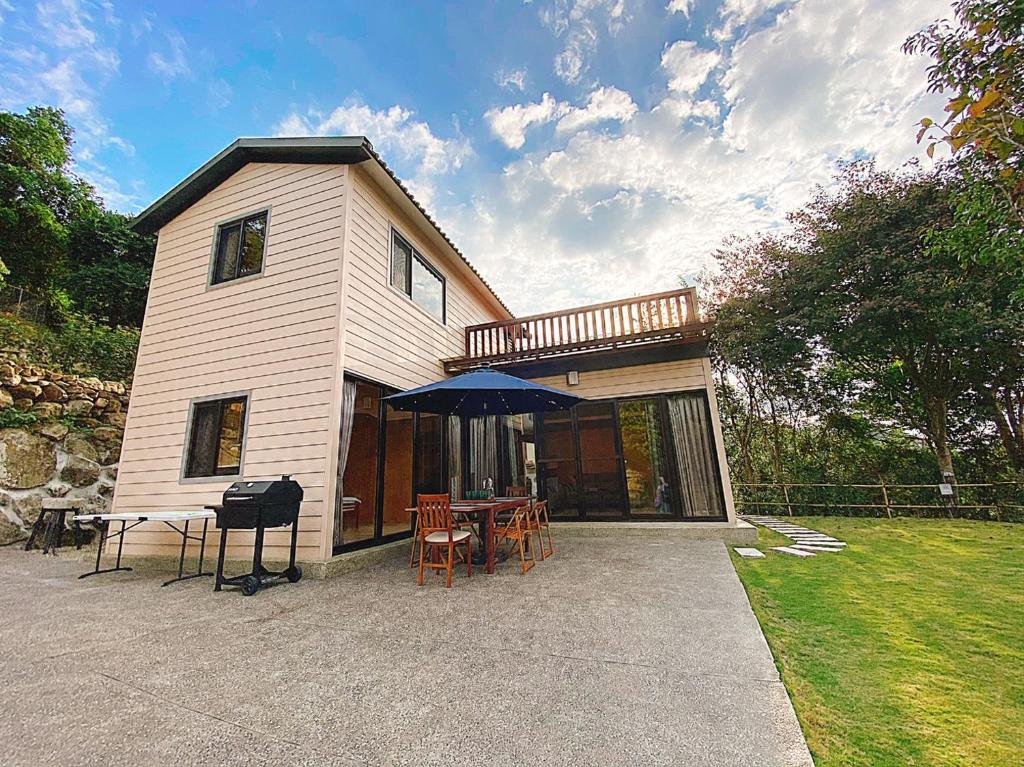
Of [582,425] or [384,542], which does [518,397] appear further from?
[384,542]

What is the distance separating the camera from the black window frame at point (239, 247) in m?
5.98

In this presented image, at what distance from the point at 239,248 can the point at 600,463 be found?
6690 mm

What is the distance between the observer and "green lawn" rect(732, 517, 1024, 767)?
5.28ft

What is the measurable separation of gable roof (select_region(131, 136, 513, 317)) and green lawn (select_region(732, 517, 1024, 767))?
Answer: 22.0ft

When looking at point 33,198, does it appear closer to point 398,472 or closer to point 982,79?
point 398,472

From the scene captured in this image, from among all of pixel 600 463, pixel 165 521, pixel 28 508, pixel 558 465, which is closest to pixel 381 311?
pixel 165 521

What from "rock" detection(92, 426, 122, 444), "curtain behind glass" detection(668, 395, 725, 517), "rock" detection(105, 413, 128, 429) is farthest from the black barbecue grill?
"rock" detection(105, 413, 128, 429)

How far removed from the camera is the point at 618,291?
44.6 feet

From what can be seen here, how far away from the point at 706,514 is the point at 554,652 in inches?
195

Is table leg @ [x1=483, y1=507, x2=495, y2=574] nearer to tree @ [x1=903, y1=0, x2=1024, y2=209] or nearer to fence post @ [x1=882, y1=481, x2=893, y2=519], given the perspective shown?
tree @ [x1=903, y1=0, x2=1024, y2=209]

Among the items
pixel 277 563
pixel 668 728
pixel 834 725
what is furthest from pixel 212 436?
pixel 834 725

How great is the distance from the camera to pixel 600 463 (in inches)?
276

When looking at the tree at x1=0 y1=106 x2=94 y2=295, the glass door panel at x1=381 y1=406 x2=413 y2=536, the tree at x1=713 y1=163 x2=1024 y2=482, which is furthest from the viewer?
the tree at x1=0 y1=106 x2=94 y2=295

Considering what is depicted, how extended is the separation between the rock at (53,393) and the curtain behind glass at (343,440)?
6107mm
